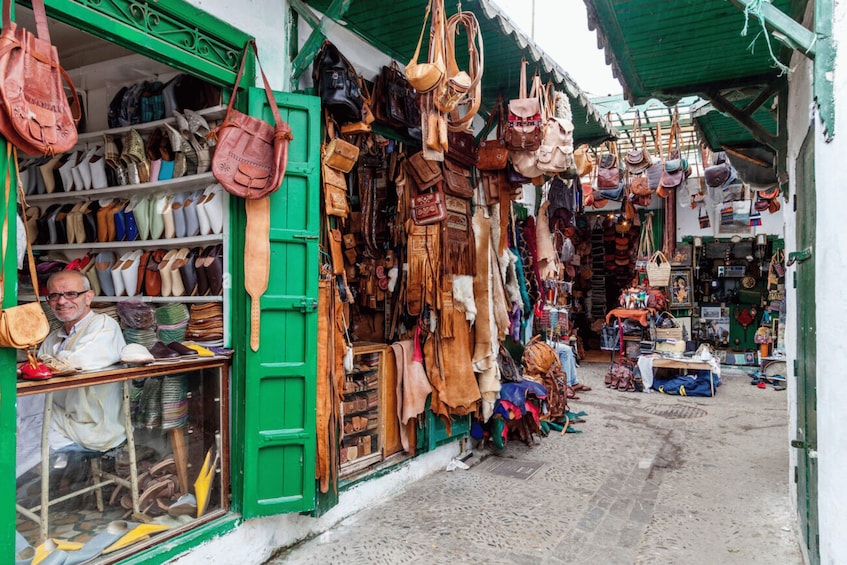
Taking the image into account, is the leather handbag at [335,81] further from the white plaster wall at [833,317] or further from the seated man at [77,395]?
the white plaster wall at [833,317]

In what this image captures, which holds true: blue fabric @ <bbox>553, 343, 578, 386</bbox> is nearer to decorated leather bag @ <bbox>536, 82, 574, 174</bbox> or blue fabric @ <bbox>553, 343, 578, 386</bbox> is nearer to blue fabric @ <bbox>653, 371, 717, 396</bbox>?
blue fabric @ <bbox>653, 371, 717, 396</bbox>

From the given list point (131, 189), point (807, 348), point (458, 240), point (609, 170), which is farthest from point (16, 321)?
point (609, 170)

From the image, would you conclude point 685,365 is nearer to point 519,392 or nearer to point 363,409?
point 519,392

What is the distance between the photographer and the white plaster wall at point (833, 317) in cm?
230

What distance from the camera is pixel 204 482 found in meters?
3.59

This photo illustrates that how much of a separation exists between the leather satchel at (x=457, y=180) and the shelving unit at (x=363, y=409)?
1.67 m

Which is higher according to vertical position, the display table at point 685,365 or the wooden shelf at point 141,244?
the wooden shelf at point 141,244

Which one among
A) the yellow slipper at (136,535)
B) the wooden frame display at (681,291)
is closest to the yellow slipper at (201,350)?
the yellow slipper at (136,535)

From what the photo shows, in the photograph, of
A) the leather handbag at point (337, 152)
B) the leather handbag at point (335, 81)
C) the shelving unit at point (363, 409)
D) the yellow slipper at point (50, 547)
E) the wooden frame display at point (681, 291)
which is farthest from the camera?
the wooden frame display at point (681, 291)

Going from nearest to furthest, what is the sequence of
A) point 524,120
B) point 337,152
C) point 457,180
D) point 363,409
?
point 337,152
point 524,120
point 363,409
point 457,180

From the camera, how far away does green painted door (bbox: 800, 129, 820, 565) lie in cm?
298

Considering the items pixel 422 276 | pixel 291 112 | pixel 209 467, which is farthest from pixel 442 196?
pixel 209 467

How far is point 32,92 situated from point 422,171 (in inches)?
130

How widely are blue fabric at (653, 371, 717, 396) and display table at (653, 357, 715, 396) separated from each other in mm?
103
